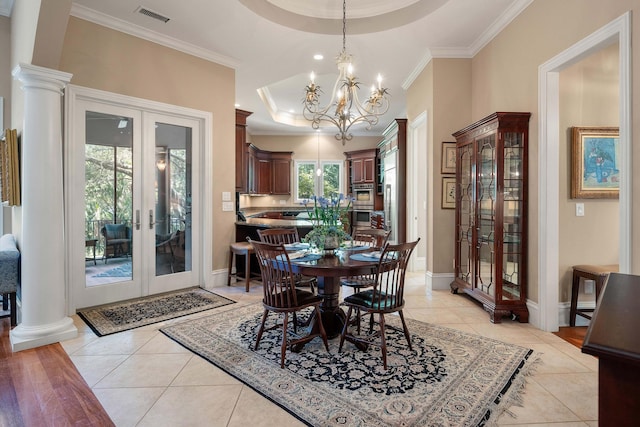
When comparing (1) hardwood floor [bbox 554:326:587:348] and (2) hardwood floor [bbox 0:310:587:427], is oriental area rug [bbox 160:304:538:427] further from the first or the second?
(2) hardwood floor [bbox 0:310:587:427]

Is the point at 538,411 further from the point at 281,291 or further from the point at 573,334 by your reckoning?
the point at 281,291

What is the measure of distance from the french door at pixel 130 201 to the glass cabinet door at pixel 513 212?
3688 millimetres

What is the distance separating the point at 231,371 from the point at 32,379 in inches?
52.4

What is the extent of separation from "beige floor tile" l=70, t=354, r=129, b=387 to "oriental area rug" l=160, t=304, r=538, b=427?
487mm

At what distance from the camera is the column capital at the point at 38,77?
8.91ft

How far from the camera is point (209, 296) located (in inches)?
168

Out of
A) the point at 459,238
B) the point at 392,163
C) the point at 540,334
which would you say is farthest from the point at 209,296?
the point at 392,163

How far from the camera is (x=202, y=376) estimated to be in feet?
7.72

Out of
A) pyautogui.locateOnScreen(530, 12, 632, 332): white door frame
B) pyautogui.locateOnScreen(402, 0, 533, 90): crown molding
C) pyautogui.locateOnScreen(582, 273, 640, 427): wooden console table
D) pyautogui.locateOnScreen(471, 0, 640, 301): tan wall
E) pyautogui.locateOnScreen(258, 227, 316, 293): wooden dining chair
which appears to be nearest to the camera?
pyautogui.locateOnScreen(582, 273, 640, 427): wooden console table

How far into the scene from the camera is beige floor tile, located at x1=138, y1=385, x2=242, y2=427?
187 centimetres

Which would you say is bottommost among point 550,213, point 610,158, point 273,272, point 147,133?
point 273,272

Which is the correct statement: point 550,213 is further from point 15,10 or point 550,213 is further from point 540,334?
point 15,10

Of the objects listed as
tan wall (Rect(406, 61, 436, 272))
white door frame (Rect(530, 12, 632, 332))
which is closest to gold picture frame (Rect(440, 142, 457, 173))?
tan wall (Rect(406, 61, 436, 272))

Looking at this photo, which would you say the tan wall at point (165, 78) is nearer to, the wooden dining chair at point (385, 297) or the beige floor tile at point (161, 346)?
the beige floor tile at point (161, 346)
